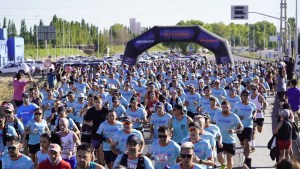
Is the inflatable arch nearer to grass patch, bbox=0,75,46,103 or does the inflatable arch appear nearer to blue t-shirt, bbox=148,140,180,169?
grass patch, bbox=0,75,46,103

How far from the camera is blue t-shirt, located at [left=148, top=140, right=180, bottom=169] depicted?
29.0 ft

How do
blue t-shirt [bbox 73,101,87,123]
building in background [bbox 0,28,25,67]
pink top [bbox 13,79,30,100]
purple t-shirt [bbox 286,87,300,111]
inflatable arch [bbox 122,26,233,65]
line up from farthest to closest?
building in background [bbox 0,28,25,67], inflatable arch [bbox 122,26,233,65], pink top [bbox 13,79,30,100], purple t-shirt [bbox 286,87,300,111], blue t-shirt [bbox 73,101,87,123]

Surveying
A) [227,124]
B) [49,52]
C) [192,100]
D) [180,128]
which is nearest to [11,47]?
[49,52]

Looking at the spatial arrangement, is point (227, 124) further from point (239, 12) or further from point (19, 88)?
point (239, 12)

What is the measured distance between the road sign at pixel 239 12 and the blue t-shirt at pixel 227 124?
85.7 ft

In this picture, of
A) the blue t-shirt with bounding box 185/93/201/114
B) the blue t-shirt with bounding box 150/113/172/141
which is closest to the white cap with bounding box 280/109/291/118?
the blue t-shirt with bounding box 150/113/172/141

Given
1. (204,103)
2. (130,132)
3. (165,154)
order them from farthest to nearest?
(204,103) < (130,132) < (165,154)

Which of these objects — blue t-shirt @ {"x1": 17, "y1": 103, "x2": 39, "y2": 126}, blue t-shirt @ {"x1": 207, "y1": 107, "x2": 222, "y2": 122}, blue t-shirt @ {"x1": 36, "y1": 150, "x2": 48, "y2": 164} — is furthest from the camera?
blue t-shirt @ {"x1": 17, "y1": 103, "x2": 39, "y2": 126}

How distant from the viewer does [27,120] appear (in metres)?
13.7

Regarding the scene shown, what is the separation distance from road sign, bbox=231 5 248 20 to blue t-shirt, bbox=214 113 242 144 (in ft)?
85.7

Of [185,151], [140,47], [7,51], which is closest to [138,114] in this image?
[185,151]

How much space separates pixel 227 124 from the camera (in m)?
12.3

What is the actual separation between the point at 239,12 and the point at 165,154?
99.8ft

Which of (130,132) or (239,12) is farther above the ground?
(239,12)
